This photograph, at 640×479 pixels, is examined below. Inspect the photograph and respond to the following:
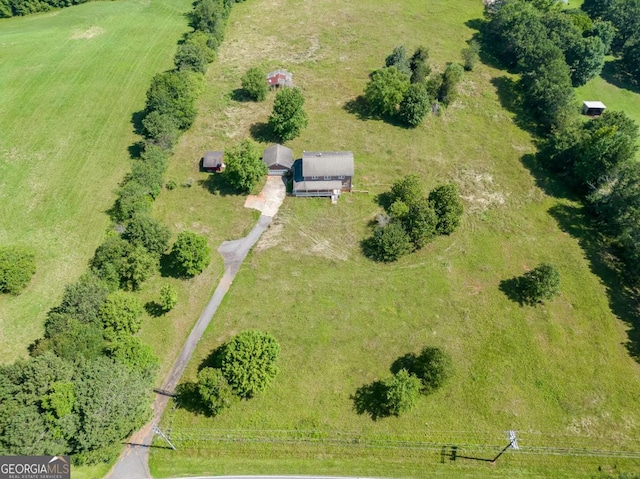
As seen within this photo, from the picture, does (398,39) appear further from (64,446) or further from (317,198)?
(64,446)

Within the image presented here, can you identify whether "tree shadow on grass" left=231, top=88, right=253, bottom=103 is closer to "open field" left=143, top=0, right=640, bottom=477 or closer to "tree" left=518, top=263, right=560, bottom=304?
"open field" left=143, top=0, right=640, bottom=477

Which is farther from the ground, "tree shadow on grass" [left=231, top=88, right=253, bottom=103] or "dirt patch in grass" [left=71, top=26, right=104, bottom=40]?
"dirt patch in grass" [left=71, top=26, right=104, bottom=40]

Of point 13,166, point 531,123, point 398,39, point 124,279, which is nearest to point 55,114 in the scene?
point 13,166

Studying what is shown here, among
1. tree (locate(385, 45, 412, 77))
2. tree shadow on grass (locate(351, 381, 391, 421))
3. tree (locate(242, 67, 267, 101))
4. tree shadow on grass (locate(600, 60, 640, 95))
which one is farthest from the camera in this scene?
tree shadow on grass (locate(600, 60, 640, 95))

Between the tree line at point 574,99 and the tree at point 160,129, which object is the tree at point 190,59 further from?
the tree line at point 574,99

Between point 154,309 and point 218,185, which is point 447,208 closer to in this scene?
point 218,185

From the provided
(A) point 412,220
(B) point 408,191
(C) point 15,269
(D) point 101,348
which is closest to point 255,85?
(B) point 408,191

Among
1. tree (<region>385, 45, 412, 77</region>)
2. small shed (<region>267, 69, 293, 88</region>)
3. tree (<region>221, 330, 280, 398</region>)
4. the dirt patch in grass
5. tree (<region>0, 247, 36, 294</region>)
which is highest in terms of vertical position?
the dirt patch in grass

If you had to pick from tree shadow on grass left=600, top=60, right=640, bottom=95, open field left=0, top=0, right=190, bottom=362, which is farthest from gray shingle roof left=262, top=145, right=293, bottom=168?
tree shadow on grass left=600, top=60, right=640, bottom=95
